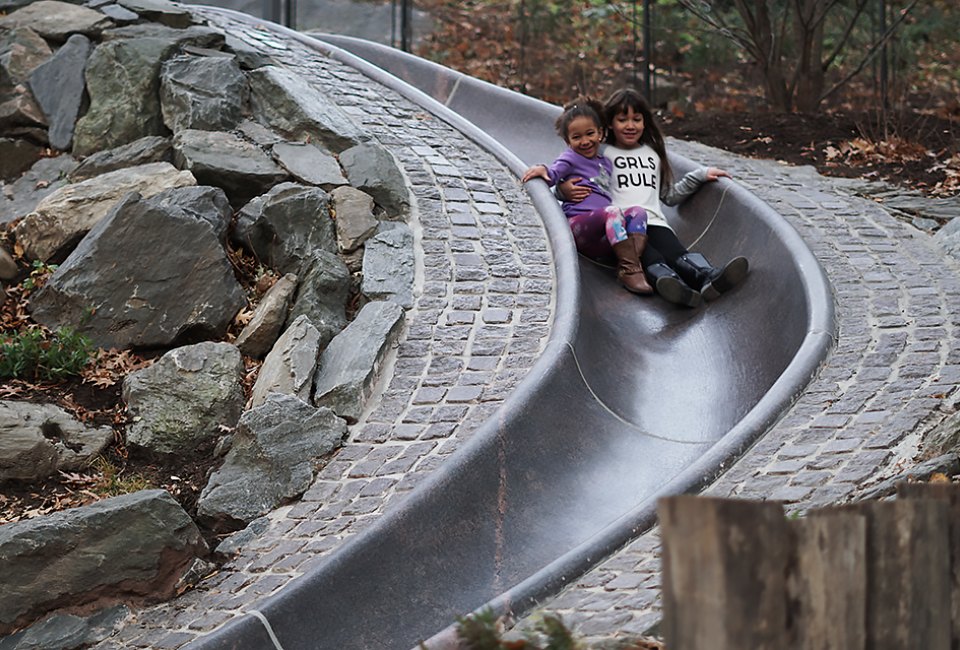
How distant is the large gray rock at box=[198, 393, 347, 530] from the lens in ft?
17.0

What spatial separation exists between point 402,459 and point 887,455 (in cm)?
213

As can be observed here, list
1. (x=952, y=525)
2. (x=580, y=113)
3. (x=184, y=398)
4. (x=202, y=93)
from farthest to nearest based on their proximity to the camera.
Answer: (x=202, y=93) → (x=580, y=113) → (x=184, y=398) → (x=952, y=525)

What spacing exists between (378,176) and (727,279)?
2.38 meters

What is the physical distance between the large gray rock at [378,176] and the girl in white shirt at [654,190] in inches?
46.1

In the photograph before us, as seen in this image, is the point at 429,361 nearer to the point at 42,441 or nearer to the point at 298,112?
the point at 42,441

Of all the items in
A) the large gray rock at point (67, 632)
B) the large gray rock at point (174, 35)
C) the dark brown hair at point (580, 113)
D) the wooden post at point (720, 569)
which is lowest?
the large gray rock at point (67, 632)

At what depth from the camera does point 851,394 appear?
5.05 metres

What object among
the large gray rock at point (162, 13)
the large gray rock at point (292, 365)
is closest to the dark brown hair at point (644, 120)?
the large gray rock at point (292, 365)

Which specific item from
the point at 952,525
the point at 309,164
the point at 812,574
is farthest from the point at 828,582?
the point at 309,164

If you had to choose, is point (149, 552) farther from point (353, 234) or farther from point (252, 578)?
point (353, 234)

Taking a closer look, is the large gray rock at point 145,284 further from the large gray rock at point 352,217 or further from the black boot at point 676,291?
the black boot at point 676,291

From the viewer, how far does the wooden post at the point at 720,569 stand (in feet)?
6.24

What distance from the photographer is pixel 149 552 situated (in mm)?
4793

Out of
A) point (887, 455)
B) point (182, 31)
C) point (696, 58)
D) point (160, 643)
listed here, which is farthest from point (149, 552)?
point (696, 58)
